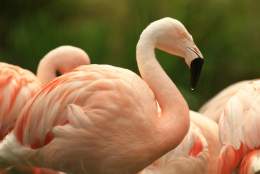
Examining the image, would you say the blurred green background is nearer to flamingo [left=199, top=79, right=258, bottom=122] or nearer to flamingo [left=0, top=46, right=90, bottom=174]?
flamingo [left=199, top=79, right=258, bottom=122]

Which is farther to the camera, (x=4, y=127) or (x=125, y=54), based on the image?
(x=125, y=54)

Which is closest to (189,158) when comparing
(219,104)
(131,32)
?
(219,104)

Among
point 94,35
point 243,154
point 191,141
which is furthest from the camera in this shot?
point 94,35

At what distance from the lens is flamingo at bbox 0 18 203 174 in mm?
3555

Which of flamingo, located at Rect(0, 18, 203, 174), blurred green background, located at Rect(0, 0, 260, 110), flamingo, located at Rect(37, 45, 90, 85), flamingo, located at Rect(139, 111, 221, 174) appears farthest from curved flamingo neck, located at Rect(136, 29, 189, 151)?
blurred green background, located at Rect(0, 0, 260, 110)

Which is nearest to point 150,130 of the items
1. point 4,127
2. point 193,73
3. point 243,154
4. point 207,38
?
point 193,73

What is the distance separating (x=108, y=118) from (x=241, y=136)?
0.78 meters

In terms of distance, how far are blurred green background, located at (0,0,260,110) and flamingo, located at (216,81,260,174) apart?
213 cm

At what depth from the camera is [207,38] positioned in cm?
667

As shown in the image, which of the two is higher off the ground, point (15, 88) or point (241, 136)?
point (15, 88)

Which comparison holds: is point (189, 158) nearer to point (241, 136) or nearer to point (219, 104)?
point (241, 136)

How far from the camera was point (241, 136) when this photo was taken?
3949 mm

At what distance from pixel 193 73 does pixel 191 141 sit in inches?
27.3

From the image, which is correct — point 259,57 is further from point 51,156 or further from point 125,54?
point 51,156
